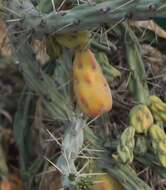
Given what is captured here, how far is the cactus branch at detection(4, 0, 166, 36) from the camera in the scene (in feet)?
3.99

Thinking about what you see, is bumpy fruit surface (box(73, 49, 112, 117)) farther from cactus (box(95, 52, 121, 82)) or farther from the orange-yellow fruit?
the orange-yellow fruit

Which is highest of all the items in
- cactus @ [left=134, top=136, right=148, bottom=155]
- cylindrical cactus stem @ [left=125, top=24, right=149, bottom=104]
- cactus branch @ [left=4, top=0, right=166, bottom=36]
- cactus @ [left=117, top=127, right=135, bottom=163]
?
cactus branch @ [left=4, top=0, right=166, bottom=36]

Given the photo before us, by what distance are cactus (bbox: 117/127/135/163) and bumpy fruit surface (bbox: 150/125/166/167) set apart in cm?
5

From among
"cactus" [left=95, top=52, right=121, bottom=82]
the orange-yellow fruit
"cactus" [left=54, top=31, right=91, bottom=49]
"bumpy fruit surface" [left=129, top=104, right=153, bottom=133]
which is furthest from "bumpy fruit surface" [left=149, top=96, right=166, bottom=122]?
the orange-yellow fruit

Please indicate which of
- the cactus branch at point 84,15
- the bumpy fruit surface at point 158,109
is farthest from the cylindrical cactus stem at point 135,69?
the cactus branch at point 84,15

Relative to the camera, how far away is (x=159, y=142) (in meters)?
1.46

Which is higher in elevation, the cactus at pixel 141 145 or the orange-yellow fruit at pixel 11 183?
the cactus at pixel 141 145

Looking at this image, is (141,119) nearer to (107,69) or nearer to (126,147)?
(126,147)

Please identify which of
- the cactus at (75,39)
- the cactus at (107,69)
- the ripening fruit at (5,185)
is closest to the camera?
the cactus at (75,39)

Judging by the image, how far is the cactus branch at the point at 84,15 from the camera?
1.22 meters

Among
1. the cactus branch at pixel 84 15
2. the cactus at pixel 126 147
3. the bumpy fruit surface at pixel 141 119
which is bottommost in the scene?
the cactus at pixel 126 147

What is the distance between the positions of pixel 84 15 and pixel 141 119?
35 centimetres

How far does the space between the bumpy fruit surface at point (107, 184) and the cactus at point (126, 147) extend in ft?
0.38

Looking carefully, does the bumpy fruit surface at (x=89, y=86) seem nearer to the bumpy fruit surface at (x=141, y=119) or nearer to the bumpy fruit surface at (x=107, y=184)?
the bumpy fruit surface at (x=141, y=119)
